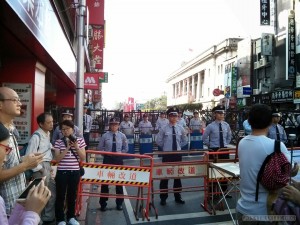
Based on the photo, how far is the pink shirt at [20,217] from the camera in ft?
5.98

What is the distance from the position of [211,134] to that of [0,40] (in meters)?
5.23

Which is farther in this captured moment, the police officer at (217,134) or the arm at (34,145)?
the police officer at (217,134)

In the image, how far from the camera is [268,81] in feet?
103

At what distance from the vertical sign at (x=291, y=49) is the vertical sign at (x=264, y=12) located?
3.72 meters

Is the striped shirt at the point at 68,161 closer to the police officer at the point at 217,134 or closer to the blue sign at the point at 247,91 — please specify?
the police officer at the point at 217,134

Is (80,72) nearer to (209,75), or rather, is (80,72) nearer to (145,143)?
(145,143)

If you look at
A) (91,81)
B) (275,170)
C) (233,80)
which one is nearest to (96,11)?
(91,81)

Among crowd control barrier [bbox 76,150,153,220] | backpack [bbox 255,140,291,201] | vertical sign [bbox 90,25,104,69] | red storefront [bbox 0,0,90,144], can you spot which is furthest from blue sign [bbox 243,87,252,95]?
backpack [bbox 255,140,291,201]

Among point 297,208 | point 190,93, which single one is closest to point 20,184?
point 297,208

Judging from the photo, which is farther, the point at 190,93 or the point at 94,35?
the point at 190,93

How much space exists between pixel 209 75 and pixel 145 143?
43.3 meters

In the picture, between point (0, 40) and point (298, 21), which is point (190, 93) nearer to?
point (298, 21)

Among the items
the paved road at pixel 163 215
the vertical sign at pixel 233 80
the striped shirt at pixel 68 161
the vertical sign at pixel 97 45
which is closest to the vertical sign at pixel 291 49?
the vertical sign at pixel 233 80

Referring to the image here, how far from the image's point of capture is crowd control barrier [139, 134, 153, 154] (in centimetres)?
1314
